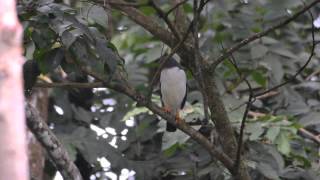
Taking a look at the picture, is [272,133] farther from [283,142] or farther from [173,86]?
[173,86]

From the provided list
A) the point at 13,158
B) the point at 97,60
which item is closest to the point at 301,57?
the point at 97,60

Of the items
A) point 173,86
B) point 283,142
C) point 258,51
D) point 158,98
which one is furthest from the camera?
point 173,86

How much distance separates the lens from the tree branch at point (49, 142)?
263 cm

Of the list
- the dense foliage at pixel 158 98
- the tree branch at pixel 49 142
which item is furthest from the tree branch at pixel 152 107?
the tree branch at pixel 49 142

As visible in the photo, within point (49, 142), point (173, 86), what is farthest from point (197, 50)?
point (173, 86)

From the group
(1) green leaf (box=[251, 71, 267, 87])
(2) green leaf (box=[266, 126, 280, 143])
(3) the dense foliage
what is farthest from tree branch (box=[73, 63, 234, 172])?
(1) green leaf (box=[251, 71, 267, 87])

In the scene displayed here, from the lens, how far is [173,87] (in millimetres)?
4566

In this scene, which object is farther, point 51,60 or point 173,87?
point 173,87

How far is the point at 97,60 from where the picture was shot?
271cm

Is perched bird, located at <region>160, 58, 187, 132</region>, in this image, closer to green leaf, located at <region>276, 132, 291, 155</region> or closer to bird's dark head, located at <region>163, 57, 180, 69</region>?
bird's dark head, located at <region>163, 57, 180, 69</region>

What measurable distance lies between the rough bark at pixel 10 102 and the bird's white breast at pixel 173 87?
3.19 meters

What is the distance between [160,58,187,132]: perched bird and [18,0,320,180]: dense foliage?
9 cm

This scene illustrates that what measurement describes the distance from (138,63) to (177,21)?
170 centimetres

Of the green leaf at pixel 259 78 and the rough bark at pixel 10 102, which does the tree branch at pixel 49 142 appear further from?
the green leaf at pixel 259 78
